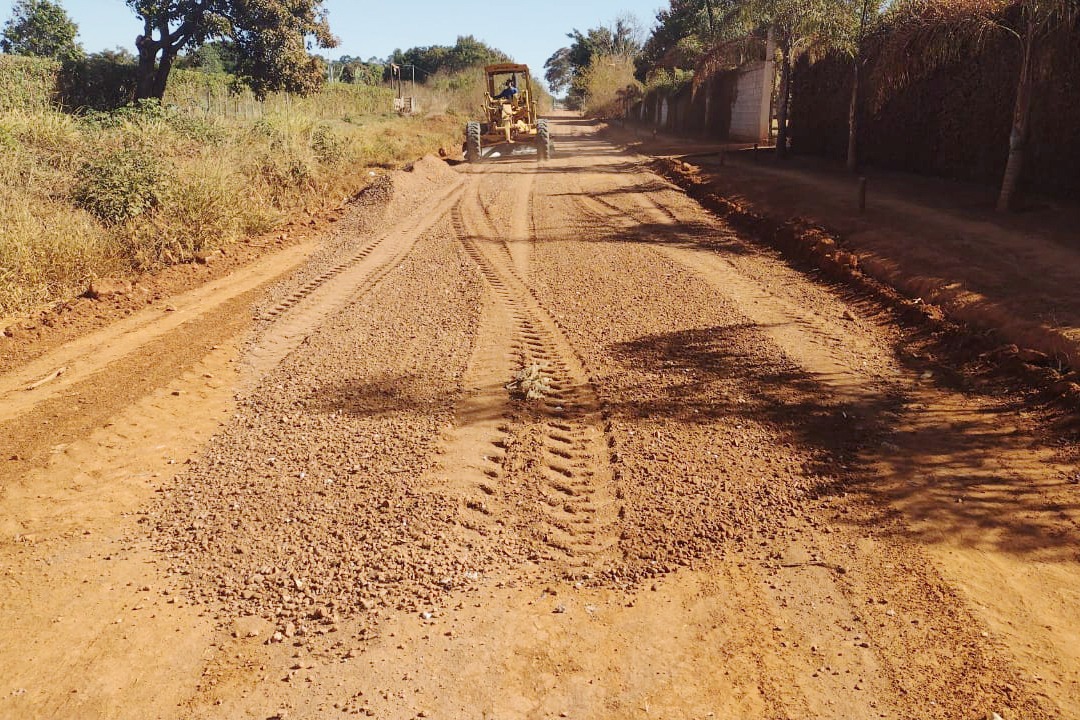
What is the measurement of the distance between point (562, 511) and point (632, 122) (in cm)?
4830

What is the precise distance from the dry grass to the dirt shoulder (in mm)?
8266

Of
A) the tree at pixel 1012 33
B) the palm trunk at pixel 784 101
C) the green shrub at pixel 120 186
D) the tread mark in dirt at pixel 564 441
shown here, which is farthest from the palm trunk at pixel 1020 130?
the green shrub at pixel 120 186

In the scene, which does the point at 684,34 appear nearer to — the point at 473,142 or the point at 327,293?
the point at 473,142

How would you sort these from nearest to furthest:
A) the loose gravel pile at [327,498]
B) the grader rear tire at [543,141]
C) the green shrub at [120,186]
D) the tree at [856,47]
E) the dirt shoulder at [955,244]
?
the loose gravel pile at [327,498] < the dirt shoulder at [955,244] < the green shrub at [120,186] < the tree at [856,47] < the grader rear tire at [543,141]

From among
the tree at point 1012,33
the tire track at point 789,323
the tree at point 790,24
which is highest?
the tree at point 790,24

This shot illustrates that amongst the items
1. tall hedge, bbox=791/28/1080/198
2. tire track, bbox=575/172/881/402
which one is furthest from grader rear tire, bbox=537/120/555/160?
tire track, bbox=575/172/881/402

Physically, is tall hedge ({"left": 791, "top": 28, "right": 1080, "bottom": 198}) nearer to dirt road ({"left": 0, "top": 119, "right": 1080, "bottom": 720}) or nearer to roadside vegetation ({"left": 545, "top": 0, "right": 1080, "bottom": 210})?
roadside vegetation ({"left": 545, "top": 0, "right": 1080, "bottom": 210})

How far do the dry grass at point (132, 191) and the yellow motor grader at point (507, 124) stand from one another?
852 centimetres

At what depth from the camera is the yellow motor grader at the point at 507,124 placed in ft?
77.4

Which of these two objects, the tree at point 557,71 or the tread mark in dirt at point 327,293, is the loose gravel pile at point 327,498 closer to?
the tread mark in dirt at point 327,293

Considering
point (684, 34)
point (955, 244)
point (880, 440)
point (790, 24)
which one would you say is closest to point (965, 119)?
point (955, 244)

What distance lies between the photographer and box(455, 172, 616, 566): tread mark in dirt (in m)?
4.05

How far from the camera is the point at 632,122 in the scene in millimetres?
49344

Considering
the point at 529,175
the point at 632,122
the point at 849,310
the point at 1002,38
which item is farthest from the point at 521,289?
the point at 632,122
